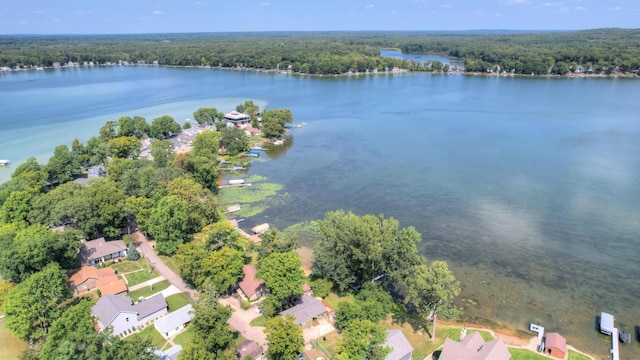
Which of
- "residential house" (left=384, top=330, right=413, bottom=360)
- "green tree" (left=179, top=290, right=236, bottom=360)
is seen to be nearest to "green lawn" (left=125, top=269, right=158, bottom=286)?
"green tree" (left=179, top=290, right=236, bottom=360)

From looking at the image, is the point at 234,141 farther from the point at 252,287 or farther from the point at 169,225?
the point at 252,287

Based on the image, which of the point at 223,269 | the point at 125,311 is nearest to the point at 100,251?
the point at 125,311

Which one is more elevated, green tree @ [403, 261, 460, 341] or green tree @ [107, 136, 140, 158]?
green tree @ [107, 136, 140, 158]

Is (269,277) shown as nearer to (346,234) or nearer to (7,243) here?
(346,234)

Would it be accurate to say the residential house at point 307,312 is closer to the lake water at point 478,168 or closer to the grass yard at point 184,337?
the grass yard at point 184,337

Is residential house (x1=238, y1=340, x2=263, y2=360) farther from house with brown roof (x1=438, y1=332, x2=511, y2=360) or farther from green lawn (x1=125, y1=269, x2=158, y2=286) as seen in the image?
green lawn (x1=125, y1=269, x2=158, y2=286)
